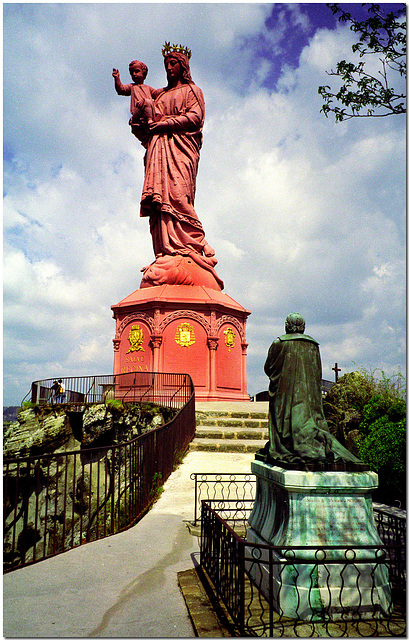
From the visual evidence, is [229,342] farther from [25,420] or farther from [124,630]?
[124,630]

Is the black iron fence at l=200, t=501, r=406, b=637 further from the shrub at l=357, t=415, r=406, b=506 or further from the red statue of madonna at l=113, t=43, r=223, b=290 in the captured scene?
the red statue of madonna at l=113, t=43, r=223, b=290

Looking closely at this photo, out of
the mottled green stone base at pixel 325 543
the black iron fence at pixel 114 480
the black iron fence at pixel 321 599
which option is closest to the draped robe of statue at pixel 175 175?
the black iron fence at pixel 114 480

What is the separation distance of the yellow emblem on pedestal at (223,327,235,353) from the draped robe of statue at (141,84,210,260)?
3.66 metres

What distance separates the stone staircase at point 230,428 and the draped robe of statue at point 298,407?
24.3 ft

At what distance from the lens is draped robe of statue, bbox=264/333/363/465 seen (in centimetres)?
443

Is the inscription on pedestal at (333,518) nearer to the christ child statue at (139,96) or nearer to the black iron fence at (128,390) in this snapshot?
the black iron fence at (128,390)

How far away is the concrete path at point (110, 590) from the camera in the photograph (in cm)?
375

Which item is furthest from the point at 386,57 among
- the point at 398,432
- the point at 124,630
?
the point at 124,630

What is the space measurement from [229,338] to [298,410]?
1517cm

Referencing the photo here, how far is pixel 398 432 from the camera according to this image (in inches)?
336

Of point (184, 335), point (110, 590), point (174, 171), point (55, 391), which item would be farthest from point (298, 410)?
point (174, 171)

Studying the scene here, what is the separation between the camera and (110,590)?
14.8 feet

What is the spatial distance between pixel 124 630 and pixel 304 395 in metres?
2.64

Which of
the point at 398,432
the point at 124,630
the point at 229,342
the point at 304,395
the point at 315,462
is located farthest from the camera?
the point at 229,342
